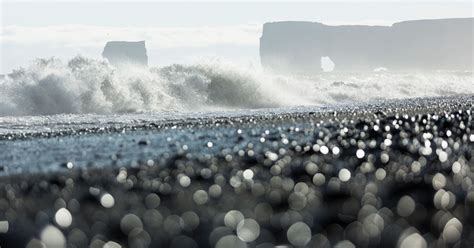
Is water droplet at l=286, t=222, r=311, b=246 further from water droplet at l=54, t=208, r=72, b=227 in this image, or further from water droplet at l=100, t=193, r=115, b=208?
water droplet at l=100, t=193, r=115, b=208

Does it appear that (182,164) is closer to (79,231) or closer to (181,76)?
(79,231)

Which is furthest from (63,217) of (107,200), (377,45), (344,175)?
(377,45)

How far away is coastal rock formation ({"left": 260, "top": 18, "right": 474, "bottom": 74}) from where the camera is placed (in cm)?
17289

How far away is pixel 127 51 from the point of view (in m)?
132

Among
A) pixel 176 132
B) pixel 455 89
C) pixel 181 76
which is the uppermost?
pixel 176 132

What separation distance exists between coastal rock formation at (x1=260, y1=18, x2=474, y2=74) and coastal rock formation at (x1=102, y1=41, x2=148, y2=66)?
139 ft

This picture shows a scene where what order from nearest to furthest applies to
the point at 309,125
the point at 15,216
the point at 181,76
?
the point at 15,216, the point at 309,125, the point at 181,76

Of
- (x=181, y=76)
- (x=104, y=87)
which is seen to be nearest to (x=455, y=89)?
(x=181, y=76)

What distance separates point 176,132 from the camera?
18.5m

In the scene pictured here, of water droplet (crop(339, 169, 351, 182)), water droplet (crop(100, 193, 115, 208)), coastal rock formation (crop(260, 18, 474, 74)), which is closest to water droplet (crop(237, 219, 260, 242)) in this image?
water droplet (crop(100, 193, 115, 208))

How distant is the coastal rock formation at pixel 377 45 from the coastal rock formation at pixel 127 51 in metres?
42.4

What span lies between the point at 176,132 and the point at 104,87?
18.7 m

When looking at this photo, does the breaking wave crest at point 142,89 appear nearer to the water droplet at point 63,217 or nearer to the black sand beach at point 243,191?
the black sand beach at point 243,191

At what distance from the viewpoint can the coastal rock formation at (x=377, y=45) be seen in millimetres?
172888
